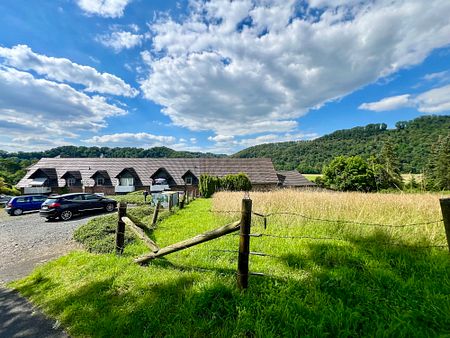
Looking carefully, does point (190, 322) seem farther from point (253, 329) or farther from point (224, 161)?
point (224, 161)

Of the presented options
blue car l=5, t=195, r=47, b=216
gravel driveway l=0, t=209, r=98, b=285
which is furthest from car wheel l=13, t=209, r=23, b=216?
gravel driveway l=0, t=209, r=98, b=285

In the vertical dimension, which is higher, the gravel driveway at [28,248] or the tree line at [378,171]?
the tree line at [378,171]

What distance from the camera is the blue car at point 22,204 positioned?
57.9 feet

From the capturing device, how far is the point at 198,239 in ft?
12.9

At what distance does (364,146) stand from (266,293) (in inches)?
3689

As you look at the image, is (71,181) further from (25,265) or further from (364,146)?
(364,146)

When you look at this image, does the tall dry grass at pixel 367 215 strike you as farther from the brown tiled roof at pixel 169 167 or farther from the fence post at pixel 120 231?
the brown tiled roof at pixel 169 167

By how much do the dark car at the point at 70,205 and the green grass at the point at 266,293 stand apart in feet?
33.3

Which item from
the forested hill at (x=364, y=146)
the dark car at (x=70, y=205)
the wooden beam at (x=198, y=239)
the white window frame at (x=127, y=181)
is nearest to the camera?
the wooden beam at (x=198, y=239)

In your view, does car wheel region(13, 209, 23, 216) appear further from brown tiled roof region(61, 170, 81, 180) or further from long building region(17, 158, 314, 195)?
brown tiled roof region(61, 170, 81, 180)

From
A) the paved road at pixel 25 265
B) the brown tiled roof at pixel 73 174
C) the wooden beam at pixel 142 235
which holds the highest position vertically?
the brown tiled roof at pixel 73 174

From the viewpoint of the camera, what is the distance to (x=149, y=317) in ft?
10.1

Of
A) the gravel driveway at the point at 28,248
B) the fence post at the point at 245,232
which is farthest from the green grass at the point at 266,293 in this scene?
the gravel driveway at the point at 28,248

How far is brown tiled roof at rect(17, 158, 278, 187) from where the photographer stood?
36531mm
